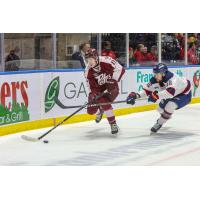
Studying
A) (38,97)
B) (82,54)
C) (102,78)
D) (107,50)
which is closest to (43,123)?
(38,97)

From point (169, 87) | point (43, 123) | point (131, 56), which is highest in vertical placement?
point (131, 56)

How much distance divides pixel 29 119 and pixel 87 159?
1.64 metres

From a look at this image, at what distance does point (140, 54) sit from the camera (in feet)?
30.2

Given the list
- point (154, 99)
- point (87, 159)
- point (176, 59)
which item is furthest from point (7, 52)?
point (176, 59)

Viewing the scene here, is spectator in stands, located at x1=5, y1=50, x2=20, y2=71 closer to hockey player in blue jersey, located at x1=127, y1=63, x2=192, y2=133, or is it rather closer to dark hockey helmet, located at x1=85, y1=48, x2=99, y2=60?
dark hockey helmet, located at x1=85, y1=48, x2=99, y2=60

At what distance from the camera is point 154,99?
607cm

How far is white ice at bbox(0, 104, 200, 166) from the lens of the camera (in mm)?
4984

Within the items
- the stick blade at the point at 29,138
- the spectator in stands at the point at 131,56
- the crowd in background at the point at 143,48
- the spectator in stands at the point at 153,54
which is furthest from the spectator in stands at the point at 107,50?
the stick blade at the point at 29,138

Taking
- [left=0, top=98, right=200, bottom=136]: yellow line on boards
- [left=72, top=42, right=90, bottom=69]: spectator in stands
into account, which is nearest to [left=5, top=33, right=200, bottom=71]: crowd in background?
[left=72, top=42, right=90, bottom=69]: spectator in stands

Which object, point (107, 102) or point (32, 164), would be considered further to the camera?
point (107, 102)

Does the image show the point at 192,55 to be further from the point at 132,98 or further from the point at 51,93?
the point at 132,98

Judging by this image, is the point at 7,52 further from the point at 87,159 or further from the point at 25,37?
the point at 87,159

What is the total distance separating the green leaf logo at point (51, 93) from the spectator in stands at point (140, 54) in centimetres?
255

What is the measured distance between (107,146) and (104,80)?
1.00 meters
